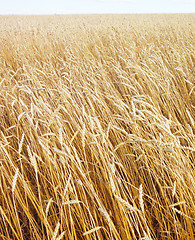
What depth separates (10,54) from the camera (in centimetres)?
418

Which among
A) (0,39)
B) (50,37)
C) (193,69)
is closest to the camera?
(193,69)

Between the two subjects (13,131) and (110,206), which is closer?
(110,206)

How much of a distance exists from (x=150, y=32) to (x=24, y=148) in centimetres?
437

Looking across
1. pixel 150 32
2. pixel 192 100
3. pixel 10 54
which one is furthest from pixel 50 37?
pixel 192 100

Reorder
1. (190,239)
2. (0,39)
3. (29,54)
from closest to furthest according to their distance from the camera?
(190,239) < (29,54) < (0,39)

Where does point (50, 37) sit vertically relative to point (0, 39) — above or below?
below

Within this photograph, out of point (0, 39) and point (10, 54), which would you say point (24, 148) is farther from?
point (0, 39)

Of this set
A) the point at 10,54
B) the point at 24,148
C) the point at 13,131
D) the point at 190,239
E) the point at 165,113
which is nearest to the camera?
the point at 190,239

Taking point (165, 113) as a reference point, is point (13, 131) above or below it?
above

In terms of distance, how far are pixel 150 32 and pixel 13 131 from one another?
426 centimetres

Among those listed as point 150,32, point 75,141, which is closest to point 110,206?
point 75,141

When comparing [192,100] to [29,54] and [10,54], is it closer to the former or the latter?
[29,54]

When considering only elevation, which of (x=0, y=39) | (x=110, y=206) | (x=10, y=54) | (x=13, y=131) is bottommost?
(x=110, y=206)

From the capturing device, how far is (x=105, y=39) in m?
4.65
